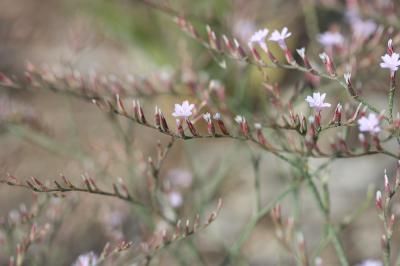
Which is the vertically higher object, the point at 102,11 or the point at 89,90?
the point at 102,11

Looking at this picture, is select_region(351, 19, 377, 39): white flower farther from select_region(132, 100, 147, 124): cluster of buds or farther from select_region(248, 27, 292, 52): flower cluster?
select_region(132, 100, 147, 124): cluster of buds

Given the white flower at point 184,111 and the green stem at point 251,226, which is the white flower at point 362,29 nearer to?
the green stem at point 251,226

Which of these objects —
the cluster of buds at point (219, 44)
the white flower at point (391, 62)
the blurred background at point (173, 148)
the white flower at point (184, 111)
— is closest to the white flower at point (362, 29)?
the blurred background at point (173, 148)

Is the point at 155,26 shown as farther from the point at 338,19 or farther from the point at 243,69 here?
the point at 243,69

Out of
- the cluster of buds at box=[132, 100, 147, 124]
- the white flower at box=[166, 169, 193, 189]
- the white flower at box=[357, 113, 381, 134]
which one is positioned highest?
the white flower at box=[166, 169, 193, 189]

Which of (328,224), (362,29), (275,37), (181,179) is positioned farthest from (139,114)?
(181,179)

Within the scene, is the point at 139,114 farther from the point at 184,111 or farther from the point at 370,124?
the point at 370,124

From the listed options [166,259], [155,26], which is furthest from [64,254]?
[155,26]

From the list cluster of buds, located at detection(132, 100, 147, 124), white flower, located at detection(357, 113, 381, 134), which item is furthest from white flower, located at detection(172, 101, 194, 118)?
white flower, located at detection(357, 113, 381, 134)
